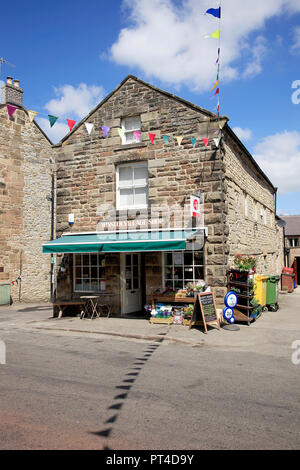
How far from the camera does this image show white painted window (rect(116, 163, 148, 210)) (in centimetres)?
1216

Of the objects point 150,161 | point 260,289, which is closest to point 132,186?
point 150,161

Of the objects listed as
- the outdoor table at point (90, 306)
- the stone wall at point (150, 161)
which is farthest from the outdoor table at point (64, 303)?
the stone wall at point (150, 161)

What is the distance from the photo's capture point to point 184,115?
1147 centimetres

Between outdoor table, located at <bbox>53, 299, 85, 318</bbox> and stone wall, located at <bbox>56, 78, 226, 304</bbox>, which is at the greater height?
stone wall, located at <bbox>56, 78, 226, 304</bbox>

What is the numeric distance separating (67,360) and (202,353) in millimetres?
2767

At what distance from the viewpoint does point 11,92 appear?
61.5 feet

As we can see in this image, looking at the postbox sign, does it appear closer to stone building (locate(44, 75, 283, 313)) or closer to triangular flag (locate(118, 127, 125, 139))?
stone building (locate(44, 75, 283, 313))

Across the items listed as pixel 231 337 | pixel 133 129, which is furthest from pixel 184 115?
pixel 231 337

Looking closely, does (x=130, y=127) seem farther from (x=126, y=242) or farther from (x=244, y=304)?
(x=244, y=304)

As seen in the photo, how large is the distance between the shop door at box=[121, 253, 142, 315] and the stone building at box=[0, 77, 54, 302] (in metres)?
7.69

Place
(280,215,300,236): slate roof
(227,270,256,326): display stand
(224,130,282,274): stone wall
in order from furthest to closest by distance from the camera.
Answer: (280,215,300,236): slate roof
(224,130,282,274): stone wall
(227,270,256,326): display stand

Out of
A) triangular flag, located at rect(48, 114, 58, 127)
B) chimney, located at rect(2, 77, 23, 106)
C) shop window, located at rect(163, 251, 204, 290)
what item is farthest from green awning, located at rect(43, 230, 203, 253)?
chimney, located at rect(2, 77, 23, 106)

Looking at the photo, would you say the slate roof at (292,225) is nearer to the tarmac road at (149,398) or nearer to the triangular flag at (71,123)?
the triangular flag at (71,123)

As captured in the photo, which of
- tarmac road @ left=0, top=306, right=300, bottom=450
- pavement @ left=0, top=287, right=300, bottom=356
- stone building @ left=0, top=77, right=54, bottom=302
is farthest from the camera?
stone building @ left=0, top=77, right=54, bottom=302
